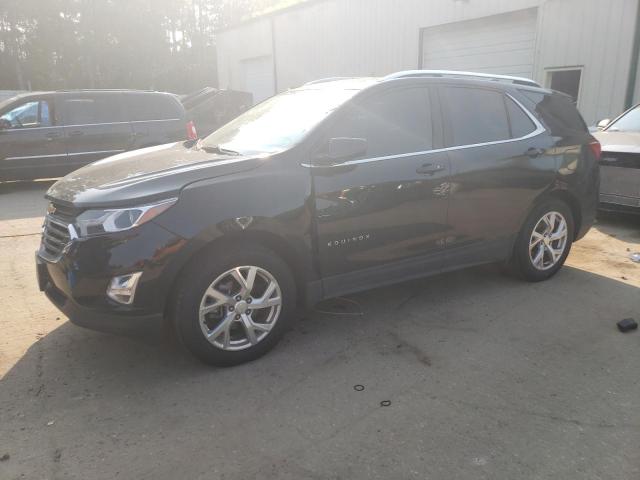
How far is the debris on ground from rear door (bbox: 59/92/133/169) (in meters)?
8.61

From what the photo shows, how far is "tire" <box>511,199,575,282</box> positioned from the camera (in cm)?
452

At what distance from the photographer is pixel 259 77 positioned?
2044cm

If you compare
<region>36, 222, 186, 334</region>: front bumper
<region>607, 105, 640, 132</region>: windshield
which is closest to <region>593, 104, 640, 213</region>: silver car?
<region>607, 105, 640, 132</region>: windshield

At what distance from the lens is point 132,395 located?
296cm

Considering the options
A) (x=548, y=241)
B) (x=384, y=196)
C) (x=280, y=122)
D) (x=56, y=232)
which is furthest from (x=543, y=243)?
(x=56, y=232)

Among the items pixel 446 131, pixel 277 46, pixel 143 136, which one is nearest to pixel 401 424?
pixel 446 131

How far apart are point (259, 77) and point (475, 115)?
57.5 feet

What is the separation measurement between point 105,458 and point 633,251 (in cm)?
551

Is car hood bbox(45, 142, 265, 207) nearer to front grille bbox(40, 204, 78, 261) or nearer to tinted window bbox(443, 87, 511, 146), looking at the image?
front grille bbox(40, 204, 78, 261)

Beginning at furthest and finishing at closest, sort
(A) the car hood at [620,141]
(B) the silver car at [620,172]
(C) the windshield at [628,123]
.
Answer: (C) the windshield at [628,123] → (A) the car hood at [620,141] → (B) the silver car at [620,172]

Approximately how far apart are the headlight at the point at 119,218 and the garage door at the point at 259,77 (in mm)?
17133

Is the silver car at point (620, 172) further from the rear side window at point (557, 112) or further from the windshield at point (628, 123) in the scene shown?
the rear side window at point (557, 112)

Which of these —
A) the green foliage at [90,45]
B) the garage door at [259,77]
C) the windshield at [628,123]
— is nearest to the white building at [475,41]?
the garage door at [259,77]

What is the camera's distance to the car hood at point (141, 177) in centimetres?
291
